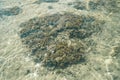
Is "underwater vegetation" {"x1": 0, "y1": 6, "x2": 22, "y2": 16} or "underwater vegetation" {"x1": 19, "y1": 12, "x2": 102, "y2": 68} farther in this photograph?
"underwater vegetation" {"x1": 0, "y1": 6, "x2": 22, "y2": 16}

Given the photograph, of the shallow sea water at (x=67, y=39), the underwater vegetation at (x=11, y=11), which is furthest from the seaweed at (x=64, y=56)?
the underwater vegetation at (x=11, y=11)

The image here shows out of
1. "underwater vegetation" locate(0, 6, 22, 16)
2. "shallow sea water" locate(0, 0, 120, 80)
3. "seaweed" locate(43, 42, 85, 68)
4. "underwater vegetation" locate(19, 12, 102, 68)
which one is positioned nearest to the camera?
"shallow sea water" locate(0, 0, 120, 80)

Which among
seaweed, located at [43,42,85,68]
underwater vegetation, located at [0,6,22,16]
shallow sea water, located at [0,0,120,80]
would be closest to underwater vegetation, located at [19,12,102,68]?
seaweed, located at [43,42,85,68]

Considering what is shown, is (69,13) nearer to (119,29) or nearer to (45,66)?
(119,29)

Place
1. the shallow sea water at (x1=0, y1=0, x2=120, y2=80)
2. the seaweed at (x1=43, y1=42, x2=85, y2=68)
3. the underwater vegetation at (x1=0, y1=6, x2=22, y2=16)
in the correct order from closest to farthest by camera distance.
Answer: the shallow sea water at (x1=0, y1=0, x2=120, y2=80)
the seaweed at (x1=43, y1=42, x2=85, y2=68)
the underwater vegetation at (x1=0, y1=6, x2=22, y2=16)

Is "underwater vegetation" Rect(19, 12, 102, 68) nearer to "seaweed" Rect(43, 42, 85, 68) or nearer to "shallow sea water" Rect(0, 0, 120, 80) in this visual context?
"seaweed" Rect(43, 42, 85, 68)

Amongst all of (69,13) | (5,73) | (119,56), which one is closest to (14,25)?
(69,13)
